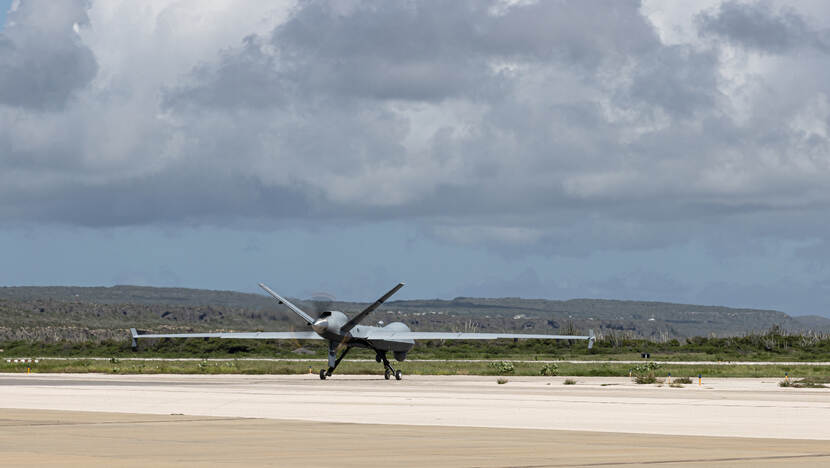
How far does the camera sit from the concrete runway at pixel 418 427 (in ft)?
67.6

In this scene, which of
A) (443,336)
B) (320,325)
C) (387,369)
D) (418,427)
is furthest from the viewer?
(387,369)

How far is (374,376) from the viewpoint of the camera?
67.7m

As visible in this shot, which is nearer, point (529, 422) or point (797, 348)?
point (529, 422)

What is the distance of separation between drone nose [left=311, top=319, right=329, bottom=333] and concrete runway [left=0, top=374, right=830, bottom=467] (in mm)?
10212

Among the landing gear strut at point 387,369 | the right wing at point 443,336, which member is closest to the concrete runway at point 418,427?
the right wing at point 443,336

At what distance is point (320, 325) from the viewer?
58406 millimetres

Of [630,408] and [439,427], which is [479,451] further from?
[630,408]

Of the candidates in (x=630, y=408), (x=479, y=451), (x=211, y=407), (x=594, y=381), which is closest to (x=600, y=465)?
(x=479, y=451)

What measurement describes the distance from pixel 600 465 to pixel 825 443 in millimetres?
6559

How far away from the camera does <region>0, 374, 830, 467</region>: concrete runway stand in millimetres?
20609

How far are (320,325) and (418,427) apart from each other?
101 feet

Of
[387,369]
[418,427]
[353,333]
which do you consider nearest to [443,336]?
[387,369]

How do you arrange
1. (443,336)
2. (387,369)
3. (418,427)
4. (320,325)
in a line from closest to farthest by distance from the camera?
(418,427) → (320,325) → (443,336) → (387,369)

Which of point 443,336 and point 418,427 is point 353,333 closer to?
point 443,336
